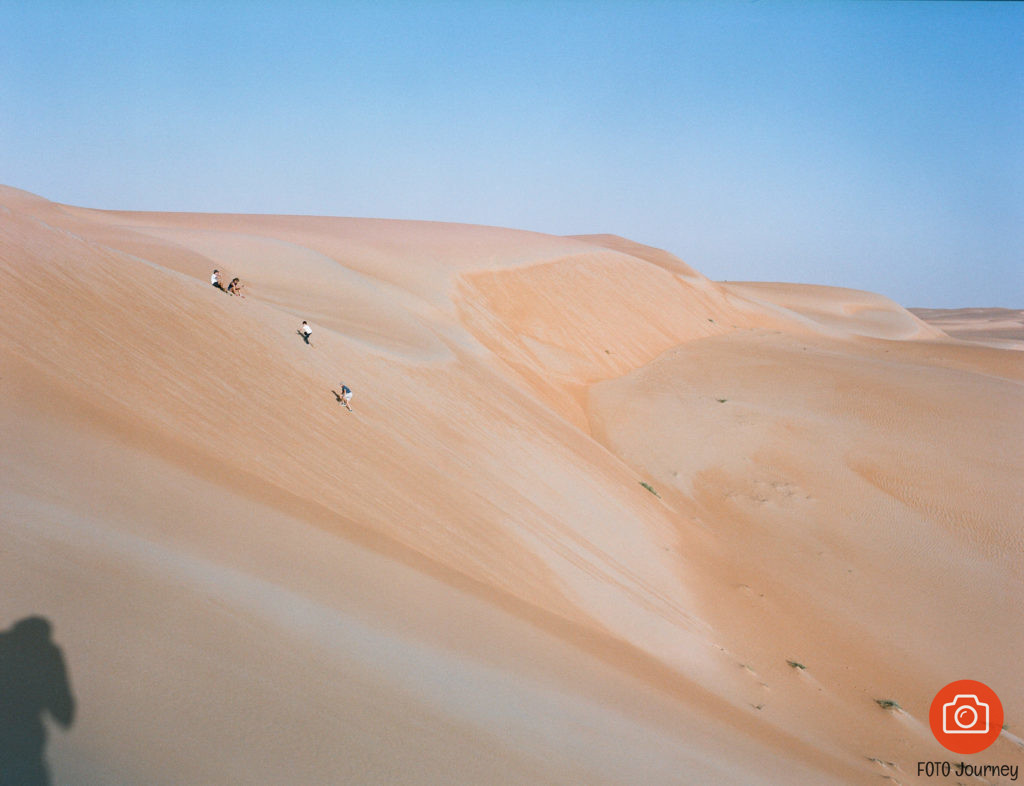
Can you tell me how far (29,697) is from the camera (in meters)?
3.34

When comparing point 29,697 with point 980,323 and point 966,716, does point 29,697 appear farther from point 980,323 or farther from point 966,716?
point 980,323

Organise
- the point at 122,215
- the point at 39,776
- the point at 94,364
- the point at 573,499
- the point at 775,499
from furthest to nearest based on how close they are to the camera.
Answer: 1. the point at 122,215
2. the point at 775,499
3. the point at 573,499
4. the point at 94,364
5. the point at 39,776

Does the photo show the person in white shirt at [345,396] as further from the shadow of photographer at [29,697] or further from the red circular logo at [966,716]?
the red circular logo at [966,716]

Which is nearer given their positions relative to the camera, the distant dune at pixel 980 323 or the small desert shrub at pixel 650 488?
the small desert shrub at pixel 650 488

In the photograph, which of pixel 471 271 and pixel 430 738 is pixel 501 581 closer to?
pixel 430 738

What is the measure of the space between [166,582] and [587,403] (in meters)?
14.6

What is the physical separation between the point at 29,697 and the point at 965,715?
9.14 metres

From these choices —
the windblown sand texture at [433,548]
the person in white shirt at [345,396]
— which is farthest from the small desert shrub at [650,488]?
the person in white shirt at [345,396]

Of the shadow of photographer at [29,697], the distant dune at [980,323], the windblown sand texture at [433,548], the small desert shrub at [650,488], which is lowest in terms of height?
the shadow of photographer at [29,697]

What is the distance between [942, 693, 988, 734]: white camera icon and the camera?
27.2 feet

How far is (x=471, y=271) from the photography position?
75.7 ft

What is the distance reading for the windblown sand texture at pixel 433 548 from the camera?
13.5ft

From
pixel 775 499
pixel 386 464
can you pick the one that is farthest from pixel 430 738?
pixel 775 499

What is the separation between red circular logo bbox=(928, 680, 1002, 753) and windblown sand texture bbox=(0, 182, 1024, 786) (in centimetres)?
17
